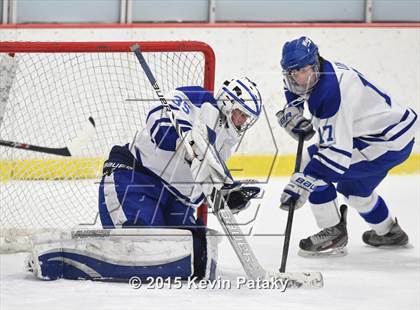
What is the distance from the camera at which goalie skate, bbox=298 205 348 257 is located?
4469 mm

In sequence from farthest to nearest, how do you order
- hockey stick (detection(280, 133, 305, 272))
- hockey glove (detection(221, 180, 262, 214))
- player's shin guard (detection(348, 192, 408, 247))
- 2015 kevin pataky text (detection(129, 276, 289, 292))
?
player's shin guard (detection(348, 192, 408, 247)) < hockey stick (detection(280, 133, 305, 272)) < hockey glove (detection(221, 180, 262, 214)) < 2015 kevin pataky text (detection(129, 276, 289, 292))

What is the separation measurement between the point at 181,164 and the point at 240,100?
0.36 meters

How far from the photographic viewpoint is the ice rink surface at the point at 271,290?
3426 mm

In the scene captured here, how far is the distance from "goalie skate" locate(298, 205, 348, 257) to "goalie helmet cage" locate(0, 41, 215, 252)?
1.56 feet

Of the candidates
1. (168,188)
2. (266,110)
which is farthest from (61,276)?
(266,110)

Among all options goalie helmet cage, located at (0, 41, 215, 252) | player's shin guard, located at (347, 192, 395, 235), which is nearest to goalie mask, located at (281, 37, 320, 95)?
goalie helmet cage, located at (0, 41, 215, 252)

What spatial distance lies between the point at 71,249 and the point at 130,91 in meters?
1.59

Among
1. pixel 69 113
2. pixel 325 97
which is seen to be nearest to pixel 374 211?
pixel 325 97

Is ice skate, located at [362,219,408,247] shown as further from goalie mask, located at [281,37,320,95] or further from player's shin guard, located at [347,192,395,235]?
goalie mask, located at [281,37,320,95]

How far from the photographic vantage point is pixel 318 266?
4.26 meters

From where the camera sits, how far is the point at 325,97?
4102 mm

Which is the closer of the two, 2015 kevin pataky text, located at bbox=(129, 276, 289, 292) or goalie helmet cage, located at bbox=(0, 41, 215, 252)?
2015 kevin pataky text, located at bbox=(129, 276, 289, 292)

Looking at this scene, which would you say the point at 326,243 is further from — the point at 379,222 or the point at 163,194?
the point at 163,194

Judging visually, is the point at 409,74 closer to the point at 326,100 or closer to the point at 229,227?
the point at 326,100
